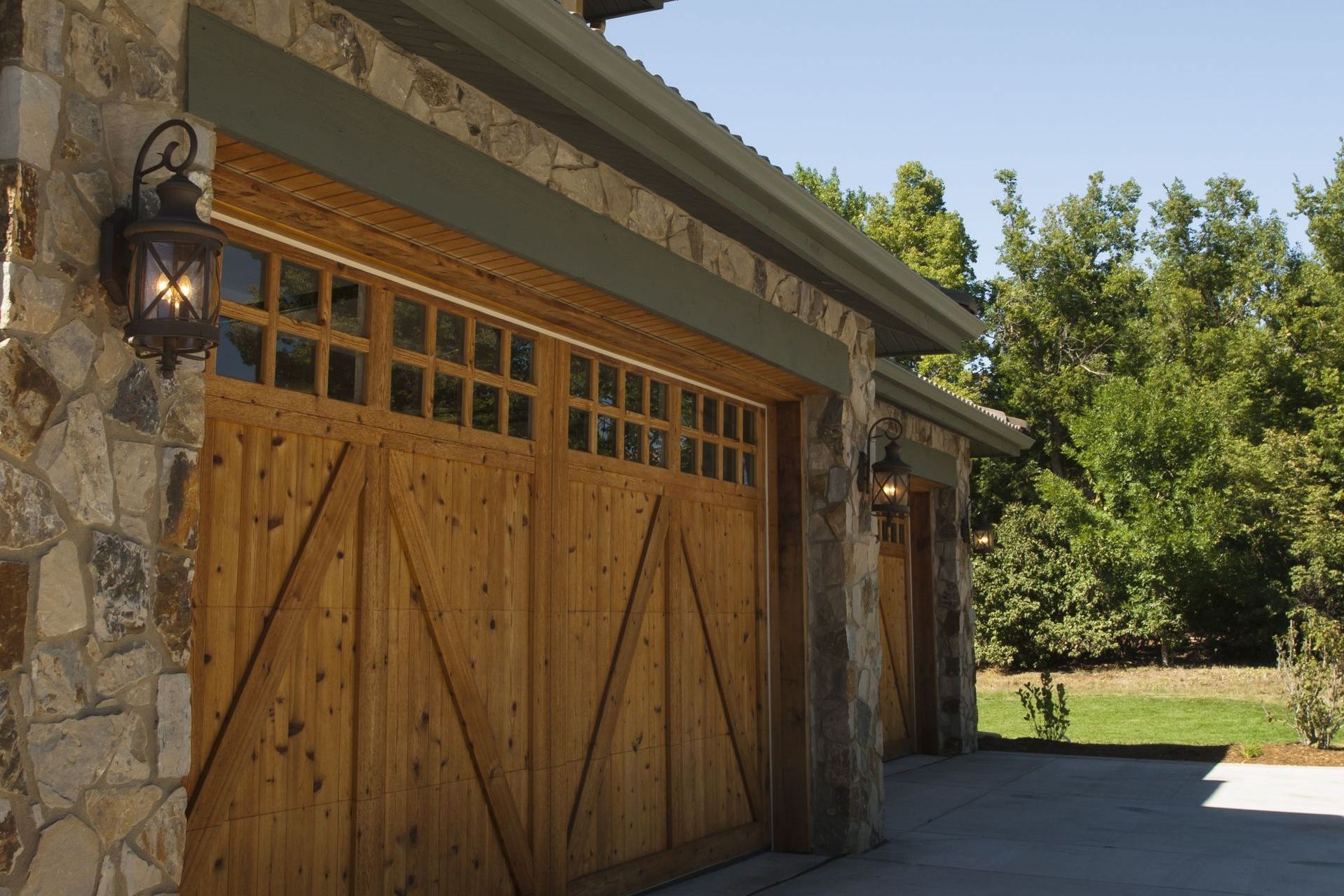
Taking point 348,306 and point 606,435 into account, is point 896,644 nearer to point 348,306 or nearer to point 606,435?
point 606,435

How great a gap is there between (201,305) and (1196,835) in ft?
25.8

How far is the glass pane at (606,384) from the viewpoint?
6.84m

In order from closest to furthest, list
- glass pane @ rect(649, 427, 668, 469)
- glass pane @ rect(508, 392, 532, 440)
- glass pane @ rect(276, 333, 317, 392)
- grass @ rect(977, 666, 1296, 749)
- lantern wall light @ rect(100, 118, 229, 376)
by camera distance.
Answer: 1. lantern wall light @ rect(100, 118, 229, 376)
2. glass pane @ rect(276, 333, 317, 392)
3. glass pane @ rect(508, 392, 532, 440)
4. glass pane @ rect(649, 427, 668, 469)
5. grass @ rect(977, 666, 1296, 749)

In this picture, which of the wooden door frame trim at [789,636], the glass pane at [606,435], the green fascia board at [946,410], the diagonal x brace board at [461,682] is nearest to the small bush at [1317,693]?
the green fascia board at [946,410]

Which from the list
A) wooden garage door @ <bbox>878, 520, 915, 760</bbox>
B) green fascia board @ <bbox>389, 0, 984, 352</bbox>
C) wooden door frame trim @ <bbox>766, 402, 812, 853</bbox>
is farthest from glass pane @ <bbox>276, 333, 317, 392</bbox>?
wooden garage door @ <bbox>878, 520, 915, 760</bbox>

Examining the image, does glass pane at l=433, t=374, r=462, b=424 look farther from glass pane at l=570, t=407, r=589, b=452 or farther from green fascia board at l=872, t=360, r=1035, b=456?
green fascia board at l=872, t=360, r=1035, b=456

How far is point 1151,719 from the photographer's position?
728 inches

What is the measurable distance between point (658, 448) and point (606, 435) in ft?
1.98

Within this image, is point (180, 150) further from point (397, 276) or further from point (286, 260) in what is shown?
point (397, 276)

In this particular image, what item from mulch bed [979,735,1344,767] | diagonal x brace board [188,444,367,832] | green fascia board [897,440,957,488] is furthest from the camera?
mulch bed [979,735,1344,767]

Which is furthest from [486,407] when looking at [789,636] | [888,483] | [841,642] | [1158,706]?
[1158,706]

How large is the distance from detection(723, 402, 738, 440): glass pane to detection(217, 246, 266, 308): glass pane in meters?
4.05

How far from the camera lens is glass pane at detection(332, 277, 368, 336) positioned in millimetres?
4934

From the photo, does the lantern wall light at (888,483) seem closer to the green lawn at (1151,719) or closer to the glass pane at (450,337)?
the glass pane at (450,337)
